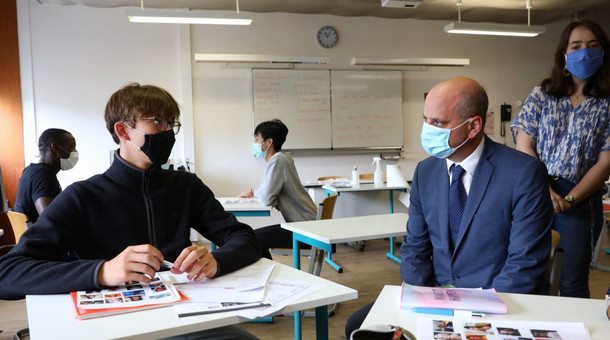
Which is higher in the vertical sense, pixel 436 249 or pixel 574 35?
pixel 574 35

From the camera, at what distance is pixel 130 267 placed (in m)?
1.21

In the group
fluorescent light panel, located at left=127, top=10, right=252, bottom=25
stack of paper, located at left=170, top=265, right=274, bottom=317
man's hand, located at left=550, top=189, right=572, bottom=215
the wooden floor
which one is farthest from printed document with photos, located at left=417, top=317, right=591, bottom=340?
fluorescent light panel, located at left=127, top=10, right=252, bottom=25

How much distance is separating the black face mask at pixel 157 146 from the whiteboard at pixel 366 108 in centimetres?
480

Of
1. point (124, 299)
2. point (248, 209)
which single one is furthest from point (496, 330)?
point (248, 209)

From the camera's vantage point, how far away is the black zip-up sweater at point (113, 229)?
123 centimetres

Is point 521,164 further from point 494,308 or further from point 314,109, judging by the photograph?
point 314,109

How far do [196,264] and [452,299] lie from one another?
0.70 meters

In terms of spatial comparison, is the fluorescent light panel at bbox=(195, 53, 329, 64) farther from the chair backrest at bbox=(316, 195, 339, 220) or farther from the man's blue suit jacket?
the man's blue suit jacket

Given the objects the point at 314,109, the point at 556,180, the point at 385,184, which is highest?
the point at 314,109

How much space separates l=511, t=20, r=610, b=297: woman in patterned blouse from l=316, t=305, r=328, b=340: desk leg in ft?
3.44

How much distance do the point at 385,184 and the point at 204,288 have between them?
3826 millimetres

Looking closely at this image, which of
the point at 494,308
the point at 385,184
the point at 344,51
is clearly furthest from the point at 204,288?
the point at 344,51

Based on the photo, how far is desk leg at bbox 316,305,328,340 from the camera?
135 centimetres

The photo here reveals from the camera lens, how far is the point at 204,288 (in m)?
1.28
